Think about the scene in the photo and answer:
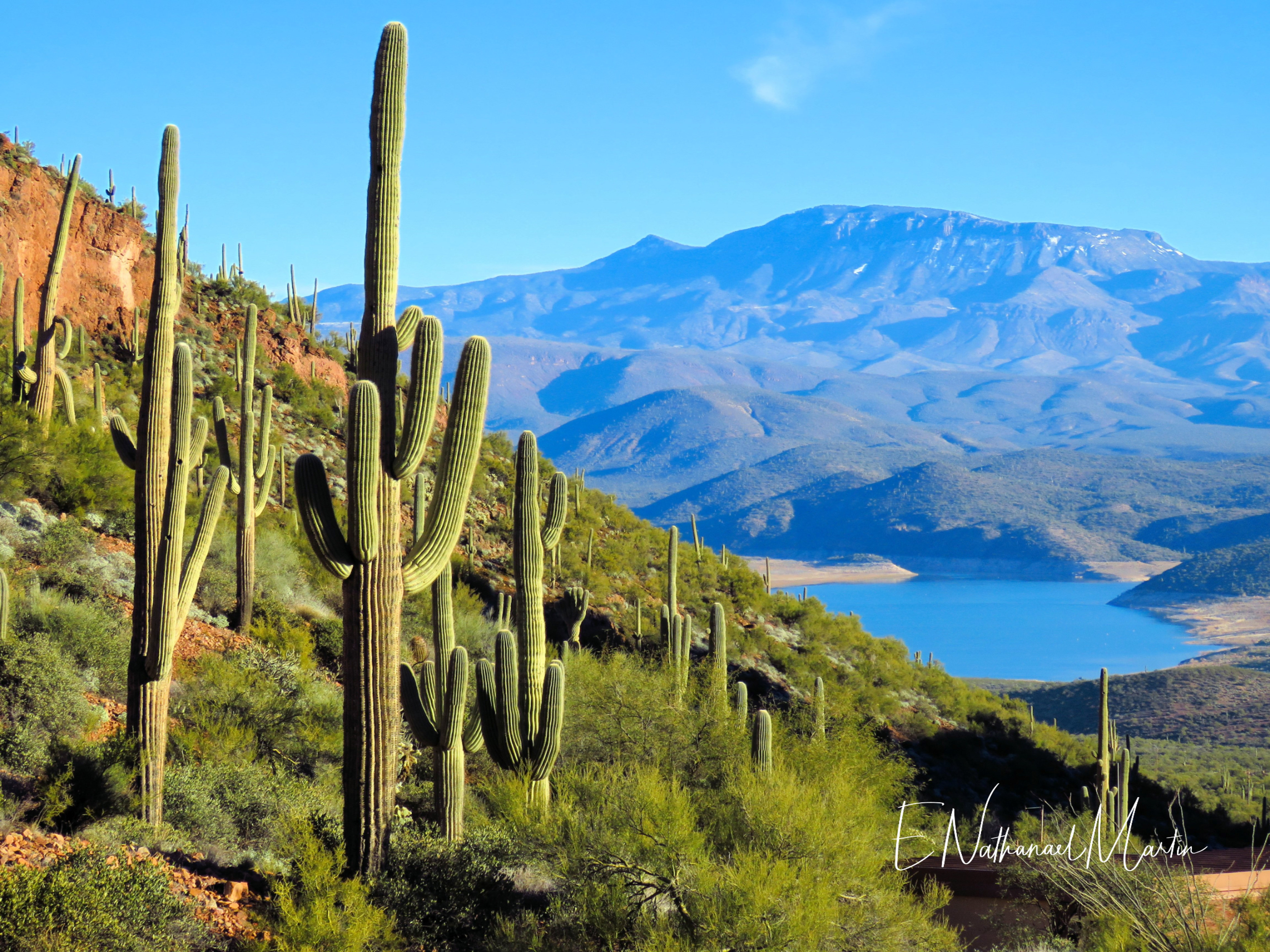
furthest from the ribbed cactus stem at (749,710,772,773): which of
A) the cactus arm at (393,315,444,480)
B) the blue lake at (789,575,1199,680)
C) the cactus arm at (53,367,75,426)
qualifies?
the blue lake at (789,575,1199,680)

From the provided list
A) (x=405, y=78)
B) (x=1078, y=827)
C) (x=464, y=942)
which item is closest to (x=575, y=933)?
(x=464, y=942)

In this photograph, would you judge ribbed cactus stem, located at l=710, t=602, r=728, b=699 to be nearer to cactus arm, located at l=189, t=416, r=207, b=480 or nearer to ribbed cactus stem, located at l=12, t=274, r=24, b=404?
cactus arm, located at l=189, t=416, r=207, b=480

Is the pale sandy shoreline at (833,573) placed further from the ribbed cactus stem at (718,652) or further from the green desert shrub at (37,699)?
the green desert shrub at (37,699)

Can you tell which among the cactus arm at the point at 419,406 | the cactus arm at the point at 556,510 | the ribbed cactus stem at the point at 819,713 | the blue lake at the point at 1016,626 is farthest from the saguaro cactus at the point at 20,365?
the blue lake at the point at 1016,626

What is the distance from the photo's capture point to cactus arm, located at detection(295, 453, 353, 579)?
23.8 ft

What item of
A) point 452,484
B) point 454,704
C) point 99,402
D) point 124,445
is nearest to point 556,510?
point 454,704

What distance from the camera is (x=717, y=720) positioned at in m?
13.3

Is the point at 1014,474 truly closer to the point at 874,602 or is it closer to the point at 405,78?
the point at 874,602

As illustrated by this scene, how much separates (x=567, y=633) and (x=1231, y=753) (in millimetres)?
29488

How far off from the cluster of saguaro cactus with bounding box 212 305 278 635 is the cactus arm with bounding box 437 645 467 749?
19.0ft

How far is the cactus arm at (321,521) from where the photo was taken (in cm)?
727

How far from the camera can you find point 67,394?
17844 mm

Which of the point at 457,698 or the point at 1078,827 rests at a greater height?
the point at 457,698

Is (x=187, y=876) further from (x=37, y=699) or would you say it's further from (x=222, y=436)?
(x=222, y=436)
